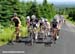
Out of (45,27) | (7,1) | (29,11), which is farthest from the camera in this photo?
(29,11)

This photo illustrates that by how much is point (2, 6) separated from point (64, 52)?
1679 centimetres

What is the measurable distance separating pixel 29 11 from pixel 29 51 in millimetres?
39622

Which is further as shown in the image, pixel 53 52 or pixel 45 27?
pixel 45 27

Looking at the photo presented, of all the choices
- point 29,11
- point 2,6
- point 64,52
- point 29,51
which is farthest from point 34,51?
point 29,11

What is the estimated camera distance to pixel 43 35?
26.5 meters

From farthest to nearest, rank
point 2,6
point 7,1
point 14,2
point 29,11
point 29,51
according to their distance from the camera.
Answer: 1. point 29,11
2. point 14,2
3. point 7,1
4. point 2,6
5. point 29,51

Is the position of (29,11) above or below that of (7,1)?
below

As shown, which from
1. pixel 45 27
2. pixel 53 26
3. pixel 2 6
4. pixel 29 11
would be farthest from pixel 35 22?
pixel 29 11

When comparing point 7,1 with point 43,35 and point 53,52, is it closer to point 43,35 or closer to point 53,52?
point 43,35

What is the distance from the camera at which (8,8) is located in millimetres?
37062

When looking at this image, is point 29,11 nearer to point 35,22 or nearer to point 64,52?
A: point 35,22

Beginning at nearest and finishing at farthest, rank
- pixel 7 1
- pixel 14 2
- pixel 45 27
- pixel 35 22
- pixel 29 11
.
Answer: pixel 35 22 → pixel 45 27 → pixel 7 1 → pixel 14 2 → pixel 29 11

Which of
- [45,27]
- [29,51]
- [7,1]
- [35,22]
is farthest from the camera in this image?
[7,1]

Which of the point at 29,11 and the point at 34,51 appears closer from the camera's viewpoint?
the point at 34,51
